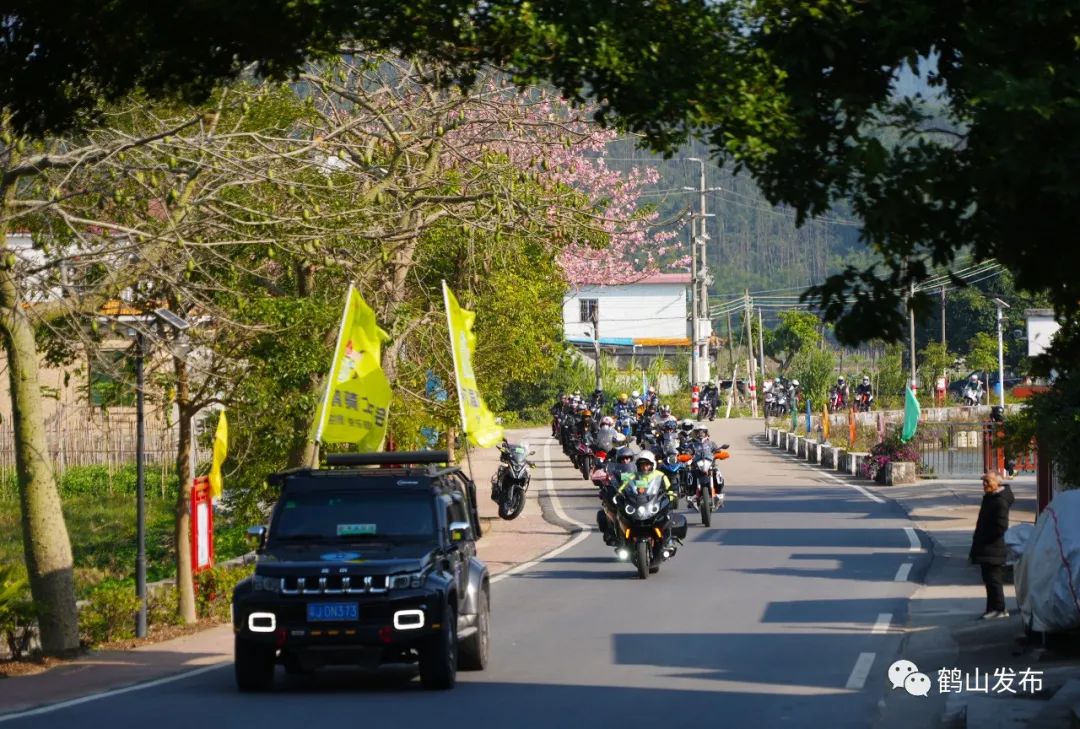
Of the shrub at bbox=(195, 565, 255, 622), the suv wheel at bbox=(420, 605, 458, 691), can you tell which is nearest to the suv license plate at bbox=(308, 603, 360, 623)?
the suv wheel at bbox=(420, 605, 458, 691)

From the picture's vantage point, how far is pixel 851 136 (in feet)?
28.9

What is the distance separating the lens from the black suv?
12.8 m

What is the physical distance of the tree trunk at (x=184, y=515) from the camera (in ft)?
65.9

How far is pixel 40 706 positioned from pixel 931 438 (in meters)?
37.4

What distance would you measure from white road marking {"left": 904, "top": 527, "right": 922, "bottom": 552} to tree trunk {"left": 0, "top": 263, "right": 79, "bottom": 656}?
13.7 meters

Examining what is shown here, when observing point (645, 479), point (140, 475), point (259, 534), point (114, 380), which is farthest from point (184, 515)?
point (259, 534)

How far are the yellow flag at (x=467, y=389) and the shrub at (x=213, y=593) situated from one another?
3.73 m

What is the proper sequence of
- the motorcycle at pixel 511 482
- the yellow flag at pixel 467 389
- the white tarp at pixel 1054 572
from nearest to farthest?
the white tarp at pixel 1054 572 < the yellow flag at pixel 467 389 < the motorcycle at pixel 511 482

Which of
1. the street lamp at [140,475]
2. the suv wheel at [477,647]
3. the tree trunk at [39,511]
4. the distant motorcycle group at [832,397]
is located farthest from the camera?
the distant motorcycle group at [832,397]

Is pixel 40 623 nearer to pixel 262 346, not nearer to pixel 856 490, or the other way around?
pixel 262 346

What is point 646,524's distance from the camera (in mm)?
22156

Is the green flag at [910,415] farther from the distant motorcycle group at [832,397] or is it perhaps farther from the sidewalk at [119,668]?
the distant motorcycle group at [832,397]

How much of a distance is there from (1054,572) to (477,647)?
5038 mm

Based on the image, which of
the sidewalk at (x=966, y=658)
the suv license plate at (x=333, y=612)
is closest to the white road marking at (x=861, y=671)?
the sidewalk at (x=966, y=658)
